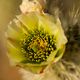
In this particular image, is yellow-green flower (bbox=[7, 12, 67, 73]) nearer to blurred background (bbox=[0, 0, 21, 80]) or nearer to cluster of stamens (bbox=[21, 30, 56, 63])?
cluster of stamens (bbox=[21, 30, 56, 63])

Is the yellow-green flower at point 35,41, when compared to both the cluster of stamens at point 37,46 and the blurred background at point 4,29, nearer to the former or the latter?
the cluster of stamens at point 37,46

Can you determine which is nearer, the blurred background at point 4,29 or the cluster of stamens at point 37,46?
the cluster of stamens at point 37,46

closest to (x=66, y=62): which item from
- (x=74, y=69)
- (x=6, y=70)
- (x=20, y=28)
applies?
(x=74, y=69)

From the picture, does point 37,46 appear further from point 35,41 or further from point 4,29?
point 4,29

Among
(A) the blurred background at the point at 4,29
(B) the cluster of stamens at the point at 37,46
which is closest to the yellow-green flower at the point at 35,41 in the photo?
(B) the cluster of stamens at the point at 37,46

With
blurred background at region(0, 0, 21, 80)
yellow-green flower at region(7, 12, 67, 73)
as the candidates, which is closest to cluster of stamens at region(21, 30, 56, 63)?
yellow-green flower at region(7, 12, 67, 73)

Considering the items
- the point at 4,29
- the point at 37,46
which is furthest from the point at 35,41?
the point at 4,29

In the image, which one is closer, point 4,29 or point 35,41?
point 35,41

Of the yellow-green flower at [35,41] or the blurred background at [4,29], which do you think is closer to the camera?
the yellow-green flower at [35,41]
